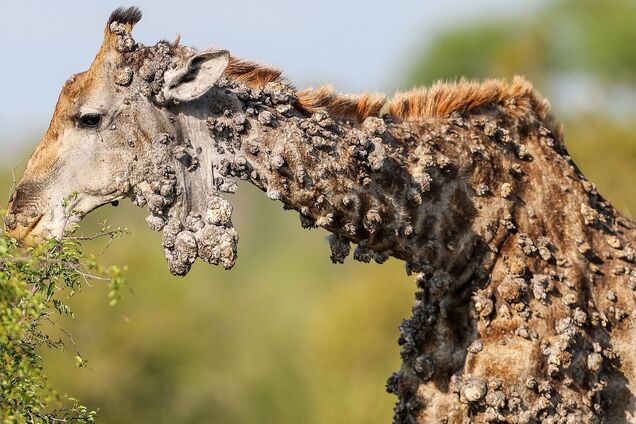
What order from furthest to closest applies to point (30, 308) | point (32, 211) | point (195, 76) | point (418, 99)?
point (418, 99)
point (32, 211)
point (195, 76)
point (30, 308)

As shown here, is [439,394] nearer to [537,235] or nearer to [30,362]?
[537,235]

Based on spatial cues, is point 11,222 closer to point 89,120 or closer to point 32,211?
point 32,211

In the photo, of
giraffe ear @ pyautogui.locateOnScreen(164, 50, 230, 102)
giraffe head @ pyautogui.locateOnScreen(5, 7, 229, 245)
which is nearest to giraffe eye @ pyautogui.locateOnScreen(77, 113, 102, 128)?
giraffe head @ pyautogui.locateOnScreen(5, 7, 229, 245)

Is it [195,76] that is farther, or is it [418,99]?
[418,99]

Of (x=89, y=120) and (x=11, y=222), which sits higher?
(x=89, y=120)

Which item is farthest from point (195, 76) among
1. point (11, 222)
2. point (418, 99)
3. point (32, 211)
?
point (418, 99)

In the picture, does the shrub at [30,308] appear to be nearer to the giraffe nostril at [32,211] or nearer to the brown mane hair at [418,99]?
the giraffe nostril at [32,211]

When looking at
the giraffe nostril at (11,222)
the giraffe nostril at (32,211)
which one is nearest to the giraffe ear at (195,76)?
the giraffe nostril at (32,211)

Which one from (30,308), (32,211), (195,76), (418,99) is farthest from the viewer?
(418,99)
